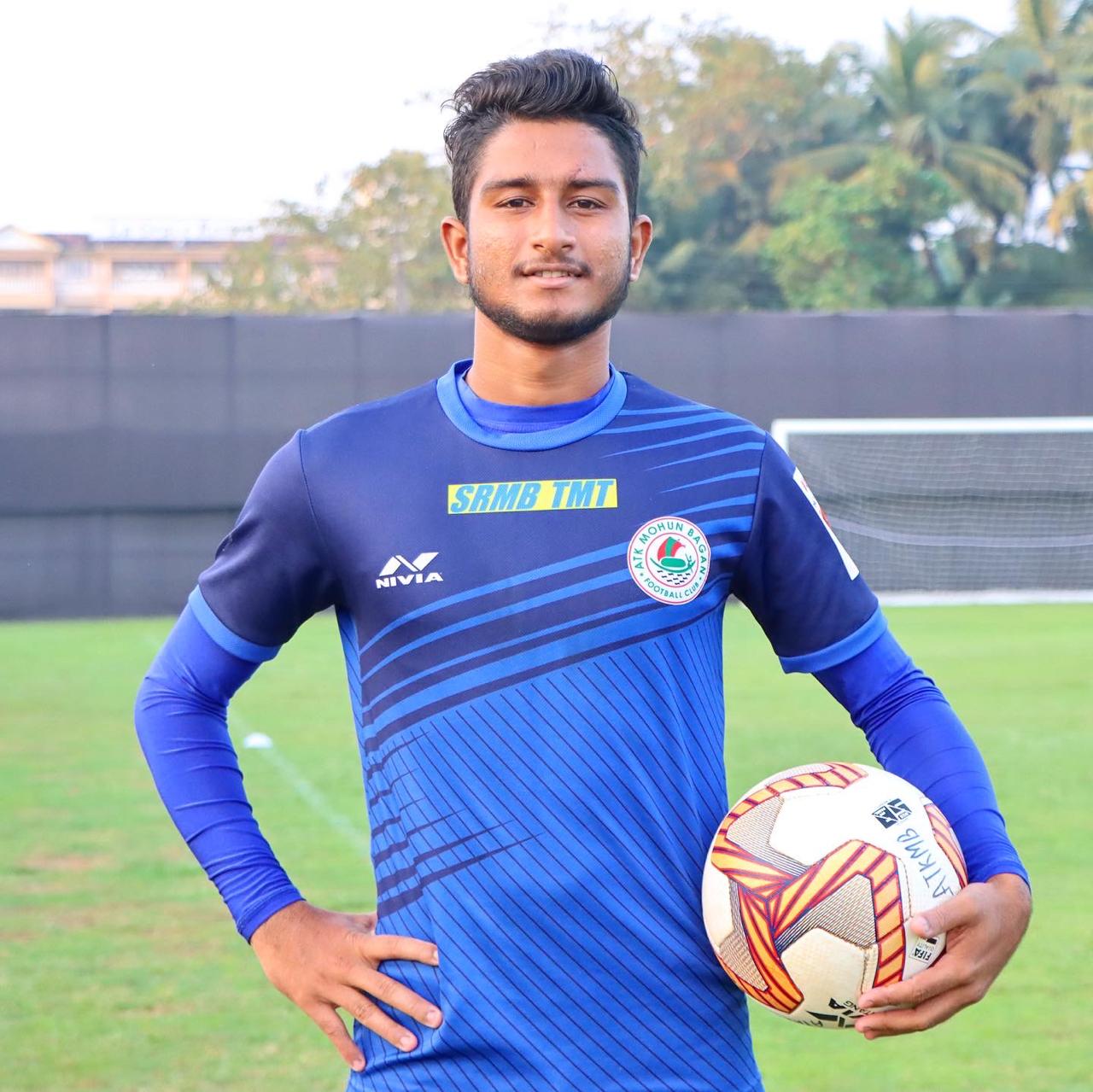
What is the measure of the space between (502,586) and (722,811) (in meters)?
0.38

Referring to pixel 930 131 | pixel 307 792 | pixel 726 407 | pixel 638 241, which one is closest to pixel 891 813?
pixel 638 241

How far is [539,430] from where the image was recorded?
2041 mm

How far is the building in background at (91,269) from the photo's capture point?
8238cm

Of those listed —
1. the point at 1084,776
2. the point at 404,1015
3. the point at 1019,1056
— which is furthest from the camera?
the point at 1084,776

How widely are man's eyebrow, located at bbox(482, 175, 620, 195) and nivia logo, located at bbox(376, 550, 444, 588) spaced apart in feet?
1.47

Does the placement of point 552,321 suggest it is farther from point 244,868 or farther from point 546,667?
point 244,868

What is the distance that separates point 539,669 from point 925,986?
55 centimetres

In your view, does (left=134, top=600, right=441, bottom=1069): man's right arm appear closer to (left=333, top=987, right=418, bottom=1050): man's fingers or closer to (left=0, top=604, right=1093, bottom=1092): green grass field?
(left=333, top=987, right=418, bottom=1050): man's fingers

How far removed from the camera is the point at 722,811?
6.66 feet

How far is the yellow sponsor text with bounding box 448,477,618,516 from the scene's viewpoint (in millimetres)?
1995

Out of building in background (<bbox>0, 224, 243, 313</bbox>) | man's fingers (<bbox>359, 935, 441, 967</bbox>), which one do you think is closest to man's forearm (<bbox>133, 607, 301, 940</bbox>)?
man's fingers (<bbox>359, 935, 441, 967</bbox>)

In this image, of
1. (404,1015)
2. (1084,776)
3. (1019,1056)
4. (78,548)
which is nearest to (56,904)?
(1019,1056)

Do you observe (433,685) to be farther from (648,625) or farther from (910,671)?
(910,671)

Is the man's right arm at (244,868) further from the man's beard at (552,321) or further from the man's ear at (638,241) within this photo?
the man's ear at (638,241)
